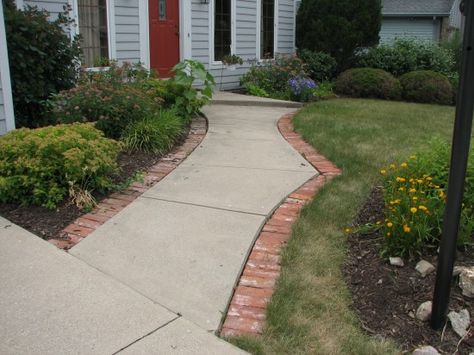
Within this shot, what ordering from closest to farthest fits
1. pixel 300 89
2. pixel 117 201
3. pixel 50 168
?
1. pixel 50 168
2. pixel 117 201
3. pixel 300 89

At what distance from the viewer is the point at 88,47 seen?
27.8 feet

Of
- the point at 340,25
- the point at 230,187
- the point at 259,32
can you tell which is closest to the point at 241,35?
the point at 259,32

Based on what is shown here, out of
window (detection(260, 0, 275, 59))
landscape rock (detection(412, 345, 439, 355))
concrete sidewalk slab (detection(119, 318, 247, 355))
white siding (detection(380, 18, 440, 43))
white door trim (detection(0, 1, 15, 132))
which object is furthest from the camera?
white siding (detection(380, 18, 440, 43))

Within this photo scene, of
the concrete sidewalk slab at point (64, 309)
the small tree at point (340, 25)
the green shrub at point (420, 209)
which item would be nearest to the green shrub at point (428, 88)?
the small tree at point (340, 25)

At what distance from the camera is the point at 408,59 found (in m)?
12.0

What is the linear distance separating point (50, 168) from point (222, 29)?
7945 mm

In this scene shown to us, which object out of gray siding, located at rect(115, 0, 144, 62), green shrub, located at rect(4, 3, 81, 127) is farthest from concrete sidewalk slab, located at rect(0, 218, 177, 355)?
gray siding, located at rect(115, 0, 144, 62)

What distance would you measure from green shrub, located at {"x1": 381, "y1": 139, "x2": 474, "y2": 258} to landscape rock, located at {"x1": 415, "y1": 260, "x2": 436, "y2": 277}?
122 millimetres

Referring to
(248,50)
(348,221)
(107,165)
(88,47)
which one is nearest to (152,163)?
(107,165)

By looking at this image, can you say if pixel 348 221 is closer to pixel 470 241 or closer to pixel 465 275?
pixel 470 241

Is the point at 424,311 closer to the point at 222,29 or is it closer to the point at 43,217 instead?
the point at 43,217

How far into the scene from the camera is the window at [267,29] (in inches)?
499

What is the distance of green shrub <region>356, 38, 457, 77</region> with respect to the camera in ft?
39.4

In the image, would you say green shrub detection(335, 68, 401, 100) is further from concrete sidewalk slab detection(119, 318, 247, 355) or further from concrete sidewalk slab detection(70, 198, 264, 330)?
concrete sidewalk slab detection(119, 318, 247, 355)
